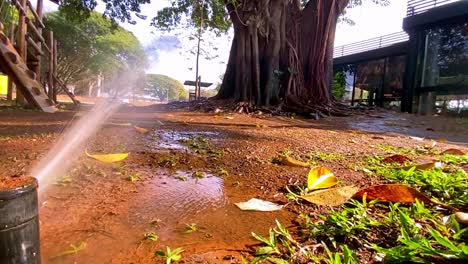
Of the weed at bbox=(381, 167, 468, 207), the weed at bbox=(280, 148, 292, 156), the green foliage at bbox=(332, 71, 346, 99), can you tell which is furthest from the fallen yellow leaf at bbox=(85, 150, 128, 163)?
the green foliage at bbox=(332, 71, 346, 99)

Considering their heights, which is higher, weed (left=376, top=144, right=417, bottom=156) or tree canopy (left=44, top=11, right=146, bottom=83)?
tree canopy (left=44, top=11, right=146, bottom=83)

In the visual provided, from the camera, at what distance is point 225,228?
5.79ft

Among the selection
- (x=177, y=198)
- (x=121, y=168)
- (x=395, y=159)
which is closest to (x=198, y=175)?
(x=177, y=198)

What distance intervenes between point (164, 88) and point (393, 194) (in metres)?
48.9

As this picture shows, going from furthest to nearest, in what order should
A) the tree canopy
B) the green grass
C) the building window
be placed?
the tree canopy < the building window < the green grass

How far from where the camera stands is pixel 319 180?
2340 mm

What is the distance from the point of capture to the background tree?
1096 inches

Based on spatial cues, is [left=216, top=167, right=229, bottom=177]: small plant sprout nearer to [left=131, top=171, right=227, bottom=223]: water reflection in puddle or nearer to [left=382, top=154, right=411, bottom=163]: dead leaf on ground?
[left=131, top=171, right=227, bottom=223]: water reflection in puddle

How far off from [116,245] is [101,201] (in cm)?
57

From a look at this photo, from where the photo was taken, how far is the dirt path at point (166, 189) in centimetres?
158

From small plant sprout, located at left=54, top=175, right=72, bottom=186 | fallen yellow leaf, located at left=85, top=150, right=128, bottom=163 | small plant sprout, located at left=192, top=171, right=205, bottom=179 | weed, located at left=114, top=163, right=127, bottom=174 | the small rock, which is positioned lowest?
small plant sprout, located at left=54, top=175, right=72, bottom=186

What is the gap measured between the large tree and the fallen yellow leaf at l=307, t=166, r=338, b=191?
612 cm

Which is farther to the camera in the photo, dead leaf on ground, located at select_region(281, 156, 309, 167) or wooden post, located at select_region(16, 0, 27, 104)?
wooden post, located at select_region(16, 0, 27, 104)

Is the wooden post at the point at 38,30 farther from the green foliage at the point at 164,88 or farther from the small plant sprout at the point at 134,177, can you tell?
the green foliage at the point at 164,88
